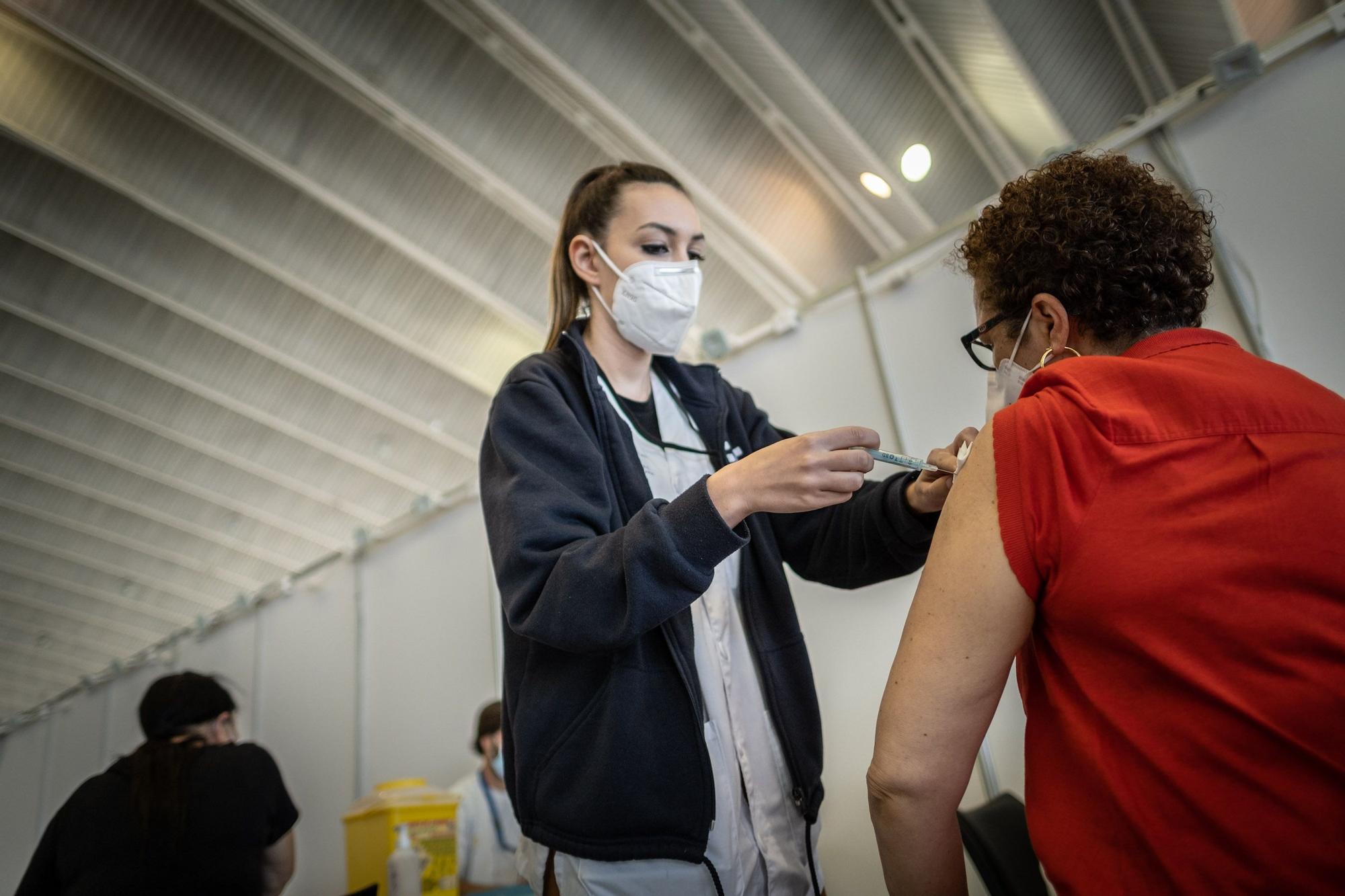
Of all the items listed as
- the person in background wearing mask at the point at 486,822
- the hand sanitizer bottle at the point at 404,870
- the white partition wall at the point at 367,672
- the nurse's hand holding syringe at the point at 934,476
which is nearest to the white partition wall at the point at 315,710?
the white partition wall at the point at 367,672

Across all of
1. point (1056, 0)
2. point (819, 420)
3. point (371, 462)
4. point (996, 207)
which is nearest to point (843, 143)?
point (1056, 0)

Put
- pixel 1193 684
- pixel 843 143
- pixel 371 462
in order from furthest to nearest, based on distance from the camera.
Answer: pixel 371 462, pixel 843 143, pixel 1193 684

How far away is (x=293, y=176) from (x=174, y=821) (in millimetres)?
5155

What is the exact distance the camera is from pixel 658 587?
1069 millimetres

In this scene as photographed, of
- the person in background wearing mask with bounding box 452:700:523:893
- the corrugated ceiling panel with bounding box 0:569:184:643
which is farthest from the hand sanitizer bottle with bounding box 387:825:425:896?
the corrugated ceiling panel with bounding box 0:569:184:643

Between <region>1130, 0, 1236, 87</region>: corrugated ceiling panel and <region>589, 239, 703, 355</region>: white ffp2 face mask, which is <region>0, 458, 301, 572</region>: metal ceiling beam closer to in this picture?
<region>589, 239, 703, 355</region>: white ffp2 face mask

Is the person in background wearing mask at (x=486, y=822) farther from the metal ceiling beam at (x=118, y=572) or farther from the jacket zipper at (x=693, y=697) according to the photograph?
the metal ceiling beam at (x=118, y=572)

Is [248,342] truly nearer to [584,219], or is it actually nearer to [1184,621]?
[584,219]

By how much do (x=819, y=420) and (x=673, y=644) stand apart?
5.30ft

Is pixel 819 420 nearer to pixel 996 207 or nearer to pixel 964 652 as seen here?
pixel 996 207

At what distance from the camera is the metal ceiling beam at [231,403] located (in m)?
7.70

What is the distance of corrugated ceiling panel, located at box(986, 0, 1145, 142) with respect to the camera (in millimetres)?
4891

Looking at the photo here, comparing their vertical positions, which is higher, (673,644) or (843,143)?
(843,143)

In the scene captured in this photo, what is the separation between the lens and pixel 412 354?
8461 millimetres
